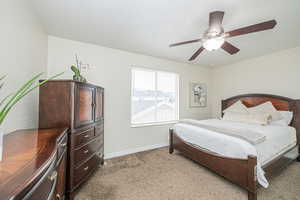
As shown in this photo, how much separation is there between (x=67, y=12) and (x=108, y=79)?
1.28 metres

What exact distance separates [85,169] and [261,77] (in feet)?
14.4

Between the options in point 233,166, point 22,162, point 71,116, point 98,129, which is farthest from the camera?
point 98,129

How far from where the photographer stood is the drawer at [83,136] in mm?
1556

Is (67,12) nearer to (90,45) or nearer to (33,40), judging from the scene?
(33,40)

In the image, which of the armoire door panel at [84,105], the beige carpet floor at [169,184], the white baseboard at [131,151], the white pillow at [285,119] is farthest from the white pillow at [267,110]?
the armoire door panel at [84,105]

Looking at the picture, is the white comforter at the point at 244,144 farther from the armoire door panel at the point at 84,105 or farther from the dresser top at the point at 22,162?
the dresser top at the point at 22,162

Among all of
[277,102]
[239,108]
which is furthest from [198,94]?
[277,102]

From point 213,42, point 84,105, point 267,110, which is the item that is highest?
point 213,42

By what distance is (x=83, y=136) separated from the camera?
65.9 inches

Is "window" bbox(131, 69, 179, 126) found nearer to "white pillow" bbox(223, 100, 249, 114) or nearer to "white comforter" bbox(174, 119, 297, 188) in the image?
"white comforter" bbox(174, 119, 297, 188)

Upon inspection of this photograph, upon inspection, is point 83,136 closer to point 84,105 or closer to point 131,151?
point 84,105

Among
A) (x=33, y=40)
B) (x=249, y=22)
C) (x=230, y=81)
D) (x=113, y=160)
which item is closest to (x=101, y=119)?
(x=113, y=160)

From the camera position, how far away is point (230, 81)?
377 cm

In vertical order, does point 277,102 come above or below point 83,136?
above
